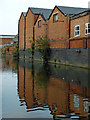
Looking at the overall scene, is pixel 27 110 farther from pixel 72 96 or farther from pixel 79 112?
pixel 72 96

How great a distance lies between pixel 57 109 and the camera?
6695mm

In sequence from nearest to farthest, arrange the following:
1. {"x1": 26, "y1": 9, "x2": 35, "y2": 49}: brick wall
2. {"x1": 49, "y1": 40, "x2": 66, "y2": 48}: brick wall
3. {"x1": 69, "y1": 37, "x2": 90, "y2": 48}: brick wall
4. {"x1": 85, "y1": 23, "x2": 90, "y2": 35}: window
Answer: {"x1": 69, "y1": 37, "x2": 90, "y2": 48}: brick wall, {"x1": 85, "y1": 23, "x2": 90, "y2": 35}: window, {"x1": 49, "y1": 40, "x2": 66, "y2": 48}: brick wall, {"x1": 26, "y1": 9, "x2": 35, "y2": 49}: brick wall

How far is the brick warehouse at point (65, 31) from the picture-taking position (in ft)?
68.7

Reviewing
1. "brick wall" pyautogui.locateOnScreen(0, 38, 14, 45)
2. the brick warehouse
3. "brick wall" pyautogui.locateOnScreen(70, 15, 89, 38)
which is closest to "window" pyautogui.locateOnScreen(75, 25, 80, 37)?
the brick warehouse

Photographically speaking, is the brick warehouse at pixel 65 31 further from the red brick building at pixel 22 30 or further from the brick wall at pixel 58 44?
the red brick building at pixel 22 30

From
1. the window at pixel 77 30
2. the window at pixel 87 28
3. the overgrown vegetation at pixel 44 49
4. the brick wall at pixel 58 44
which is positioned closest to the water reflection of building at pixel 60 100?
the window at pixel 87 28

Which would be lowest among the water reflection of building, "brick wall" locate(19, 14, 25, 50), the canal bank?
the water reflection of building

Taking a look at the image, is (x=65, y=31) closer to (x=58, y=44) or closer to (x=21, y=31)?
(x=58, y=44)

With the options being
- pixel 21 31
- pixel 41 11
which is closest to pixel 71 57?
pixel 41 11

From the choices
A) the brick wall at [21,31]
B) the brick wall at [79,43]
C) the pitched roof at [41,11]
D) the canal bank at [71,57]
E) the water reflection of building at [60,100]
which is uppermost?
the pitched roof at [41,11]

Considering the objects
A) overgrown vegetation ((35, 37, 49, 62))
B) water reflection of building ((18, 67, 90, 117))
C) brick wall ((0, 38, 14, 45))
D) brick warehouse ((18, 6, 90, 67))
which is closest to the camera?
water reflection of building ((18, 67, 90, 117))

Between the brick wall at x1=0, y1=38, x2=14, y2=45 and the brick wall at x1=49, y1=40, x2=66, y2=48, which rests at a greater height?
the brick wall at x1=0, y1=38, x2=14, y2=45

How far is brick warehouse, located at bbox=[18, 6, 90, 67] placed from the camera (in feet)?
68.7

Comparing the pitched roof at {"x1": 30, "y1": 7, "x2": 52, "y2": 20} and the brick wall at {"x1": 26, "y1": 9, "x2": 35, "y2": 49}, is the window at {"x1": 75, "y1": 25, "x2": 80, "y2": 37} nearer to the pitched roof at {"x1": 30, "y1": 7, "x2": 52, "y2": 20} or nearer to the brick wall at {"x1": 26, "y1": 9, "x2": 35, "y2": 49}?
the pitched roof at {"x1": 30, "y1": 7, "x2": 52, "y2": 20}
